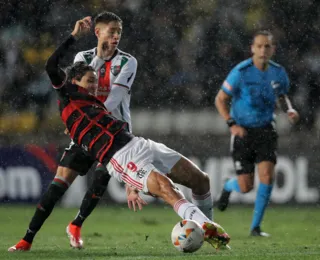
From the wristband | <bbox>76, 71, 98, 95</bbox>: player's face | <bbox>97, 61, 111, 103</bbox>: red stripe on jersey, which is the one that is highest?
<bbox>76, 71, 98, 95</bbox>: player's face

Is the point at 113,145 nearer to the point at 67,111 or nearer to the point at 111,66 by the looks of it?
the point at 67,111

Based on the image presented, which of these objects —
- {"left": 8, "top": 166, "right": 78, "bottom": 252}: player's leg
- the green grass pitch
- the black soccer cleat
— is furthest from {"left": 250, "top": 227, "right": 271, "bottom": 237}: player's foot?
{"left": 8, "top": 166, "right": 78, "bottom": 252}: player's leg

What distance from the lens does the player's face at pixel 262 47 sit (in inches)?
341

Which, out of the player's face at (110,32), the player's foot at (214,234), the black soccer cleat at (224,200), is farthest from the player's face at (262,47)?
the player's foot at (214,234)

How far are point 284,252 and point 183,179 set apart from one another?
87 cm

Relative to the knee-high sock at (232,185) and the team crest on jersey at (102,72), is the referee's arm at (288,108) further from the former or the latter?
the team crest on jersey at (102,72)

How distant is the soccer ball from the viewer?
17.6 feet

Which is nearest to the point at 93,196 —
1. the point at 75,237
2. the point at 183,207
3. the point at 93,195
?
the point at 93,195

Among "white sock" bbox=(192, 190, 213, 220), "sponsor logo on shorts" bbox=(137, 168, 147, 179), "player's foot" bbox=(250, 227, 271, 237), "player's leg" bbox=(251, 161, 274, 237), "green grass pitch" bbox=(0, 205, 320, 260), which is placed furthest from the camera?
"player's leg" bbox=(251, 161, 274, 237)

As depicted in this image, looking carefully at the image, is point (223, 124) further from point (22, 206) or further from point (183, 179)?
point (183, 179)

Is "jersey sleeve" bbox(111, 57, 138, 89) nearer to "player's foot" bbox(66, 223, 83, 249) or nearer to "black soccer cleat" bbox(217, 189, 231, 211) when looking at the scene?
"player's foot" bbox(66, 223, 83, 249)

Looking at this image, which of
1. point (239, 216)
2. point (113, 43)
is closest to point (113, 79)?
point (113, 43)

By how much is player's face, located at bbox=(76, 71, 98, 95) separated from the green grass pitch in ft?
3.90

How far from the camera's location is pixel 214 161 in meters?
11.9
